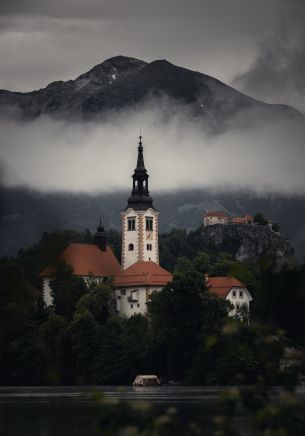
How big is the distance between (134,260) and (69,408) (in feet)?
282

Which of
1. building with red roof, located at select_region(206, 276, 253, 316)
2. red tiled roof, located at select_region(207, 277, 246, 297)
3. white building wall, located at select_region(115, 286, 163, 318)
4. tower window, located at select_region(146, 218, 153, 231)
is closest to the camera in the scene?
building with red roof, located at select_region(206, 276, 253, 316)

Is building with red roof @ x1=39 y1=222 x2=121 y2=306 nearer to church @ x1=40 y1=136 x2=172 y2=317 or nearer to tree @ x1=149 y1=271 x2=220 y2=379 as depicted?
church @ x1=40 y1=136 x2=172 y2=317

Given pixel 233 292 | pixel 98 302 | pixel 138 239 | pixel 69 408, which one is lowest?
pixel 69 408

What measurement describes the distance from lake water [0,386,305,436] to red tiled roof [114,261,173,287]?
34.0 metres

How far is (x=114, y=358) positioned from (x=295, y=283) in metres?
118

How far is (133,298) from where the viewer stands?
6206 inches

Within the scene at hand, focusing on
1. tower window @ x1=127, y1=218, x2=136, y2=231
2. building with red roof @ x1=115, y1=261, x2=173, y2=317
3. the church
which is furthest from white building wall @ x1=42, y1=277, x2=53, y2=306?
tower window @ x1=127, y1=218, x2=136, y2=231

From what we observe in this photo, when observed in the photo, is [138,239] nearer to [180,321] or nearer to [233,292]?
[233,292]

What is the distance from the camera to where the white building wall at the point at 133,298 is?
157 metres

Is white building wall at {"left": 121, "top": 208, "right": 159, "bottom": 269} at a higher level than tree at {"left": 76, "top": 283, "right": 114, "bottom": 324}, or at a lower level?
higher

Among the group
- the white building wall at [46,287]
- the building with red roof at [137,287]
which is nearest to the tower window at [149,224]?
the building with red roof at [137,287]

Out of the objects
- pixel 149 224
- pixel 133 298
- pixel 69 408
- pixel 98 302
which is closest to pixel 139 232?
pixel 149 224

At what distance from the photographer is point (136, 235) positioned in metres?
175

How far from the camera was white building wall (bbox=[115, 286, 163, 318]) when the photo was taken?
514 ft
